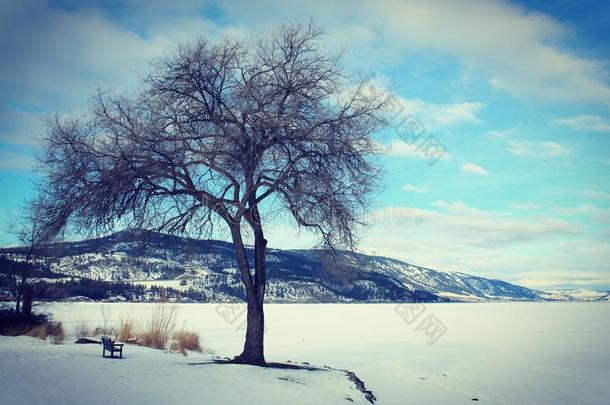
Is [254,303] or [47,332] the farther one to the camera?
[47,332]

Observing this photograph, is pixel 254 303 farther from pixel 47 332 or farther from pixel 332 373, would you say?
pixel 47 332

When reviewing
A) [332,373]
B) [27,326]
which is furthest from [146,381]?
[27,326]

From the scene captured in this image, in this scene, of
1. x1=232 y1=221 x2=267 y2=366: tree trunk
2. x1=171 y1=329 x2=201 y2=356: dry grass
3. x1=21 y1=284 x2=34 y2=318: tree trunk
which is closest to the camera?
x1=232 y1=221 x2=267 y2=366: tree trunk

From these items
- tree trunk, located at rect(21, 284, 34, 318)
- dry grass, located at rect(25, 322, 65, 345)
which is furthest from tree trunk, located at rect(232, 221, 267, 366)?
tree trunk, located at rect(21, 284, 34, 318)

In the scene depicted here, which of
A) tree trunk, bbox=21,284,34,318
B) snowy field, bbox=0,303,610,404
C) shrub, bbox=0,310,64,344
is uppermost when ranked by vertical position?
tree trunk, bbox=21,284,34,318

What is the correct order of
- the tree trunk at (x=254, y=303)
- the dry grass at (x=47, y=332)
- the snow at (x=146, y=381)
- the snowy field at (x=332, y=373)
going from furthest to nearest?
1. the dry grass at (x=47, y=332)
2. the tree trunk at (x=254, y=303)
3. the snowy field at (x=332, y=373)
4. the snow at (x=146, y=381)

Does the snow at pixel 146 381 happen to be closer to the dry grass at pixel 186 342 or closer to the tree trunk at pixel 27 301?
the dry grass at pixel 186 342

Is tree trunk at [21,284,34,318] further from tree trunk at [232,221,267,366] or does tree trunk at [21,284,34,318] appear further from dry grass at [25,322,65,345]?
tree trunk at [232,221,267,366]

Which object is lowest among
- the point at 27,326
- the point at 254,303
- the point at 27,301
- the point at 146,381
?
the point at 146,381

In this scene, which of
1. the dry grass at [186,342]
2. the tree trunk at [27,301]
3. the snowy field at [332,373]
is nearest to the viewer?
the snowy field at [332,373]

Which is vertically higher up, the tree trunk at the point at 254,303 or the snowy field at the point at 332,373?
the tree trunk at the point at 254,303

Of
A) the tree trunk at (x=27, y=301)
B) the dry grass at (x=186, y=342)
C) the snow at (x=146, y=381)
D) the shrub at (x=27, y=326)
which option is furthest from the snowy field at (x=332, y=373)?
the tree trunk at (x=27, y=301)

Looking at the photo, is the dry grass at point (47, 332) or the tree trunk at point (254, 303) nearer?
A: the tree trunk at point (254, 303)

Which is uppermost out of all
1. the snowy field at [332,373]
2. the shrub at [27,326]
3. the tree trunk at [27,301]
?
the tree trunk at [27,301]
